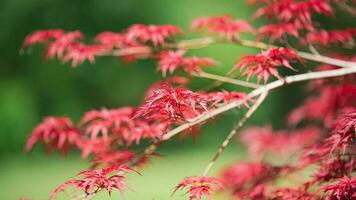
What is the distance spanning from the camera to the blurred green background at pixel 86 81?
18.3 ft

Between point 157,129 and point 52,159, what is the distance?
3852 millimetres

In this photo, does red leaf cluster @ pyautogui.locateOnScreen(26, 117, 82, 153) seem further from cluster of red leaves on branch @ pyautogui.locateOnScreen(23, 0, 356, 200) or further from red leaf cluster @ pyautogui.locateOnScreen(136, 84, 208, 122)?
red leaf cluster @ pyautogui.locateOnScreen(136, 84, 208, 122)

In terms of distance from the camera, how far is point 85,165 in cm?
529

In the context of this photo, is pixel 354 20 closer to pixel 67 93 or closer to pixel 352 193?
pixel 67 93

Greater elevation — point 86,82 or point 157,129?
point 86,82

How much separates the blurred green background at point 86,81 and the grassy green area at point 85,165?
1 cm

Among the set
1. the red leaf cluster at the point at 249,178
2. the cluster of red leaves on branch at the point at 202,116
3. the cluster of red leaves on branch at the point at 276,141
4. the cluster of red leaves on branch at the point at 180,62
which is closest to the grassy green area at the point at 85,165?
the cluster of red leaves on branch at the point at 276,141

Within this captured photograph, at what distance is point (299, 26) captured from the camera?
98.1 inches

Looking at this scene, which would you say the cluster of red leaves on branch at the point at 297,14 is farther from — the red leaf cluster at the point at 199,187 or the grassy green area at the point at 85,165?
the grassy green area at the point at 85,165

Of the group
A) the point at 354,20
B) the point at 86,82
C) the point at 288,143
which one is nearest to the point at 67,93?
the point at 86,82

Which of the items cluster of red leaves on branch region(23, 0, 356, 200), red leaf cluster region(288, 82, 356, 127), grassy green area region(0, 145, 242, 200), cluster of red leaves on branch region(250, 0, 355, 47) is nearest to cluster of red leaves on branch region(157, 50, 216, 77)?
cluster of red leaves on branch region(23, 0, 356, 200)

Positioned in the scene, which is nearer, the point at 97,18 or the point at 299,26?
the point at 299,26

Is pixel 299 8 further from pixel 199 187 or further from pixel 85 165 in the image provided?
pixel 85 165

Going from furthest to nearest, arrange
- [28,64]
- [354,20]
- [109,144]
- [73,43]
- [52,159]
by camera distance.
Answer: [354,20]
[28,64]
[52,159]
[73,43]
[109,144]
